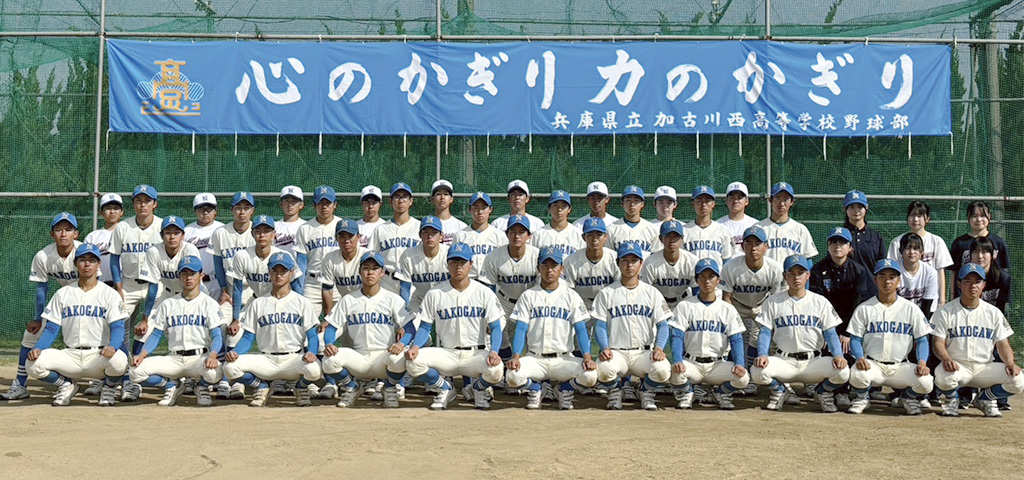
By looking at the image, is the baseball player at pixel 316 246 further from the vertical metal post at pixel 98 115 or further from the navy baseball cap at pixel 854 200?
the navy baseball cap at pixel 854 200

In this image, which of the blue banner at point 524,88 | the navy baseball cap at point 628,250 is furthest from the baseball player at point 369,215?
the navy baseball cap at point 628,250

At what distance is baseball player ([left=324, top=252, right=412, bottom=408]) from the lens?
6.74m

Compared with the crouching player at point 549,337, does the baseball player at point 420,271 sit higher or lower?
higher

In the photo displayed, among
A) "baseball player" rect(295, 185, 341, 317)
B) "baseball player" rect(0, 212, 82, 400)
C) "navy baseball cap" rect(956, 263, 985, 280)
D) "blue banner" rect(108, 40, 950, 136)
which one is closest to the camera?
"navy baseball cap" rect(956, 263, 985, 280)

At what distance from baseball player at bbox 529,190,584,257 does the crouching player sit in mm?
685

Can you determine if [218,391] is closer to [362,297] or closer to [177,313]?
[177,313]

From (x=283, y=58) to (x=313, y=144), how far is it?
85 centimetres

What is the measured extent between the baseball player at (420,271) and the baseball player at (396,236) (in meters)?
0.13

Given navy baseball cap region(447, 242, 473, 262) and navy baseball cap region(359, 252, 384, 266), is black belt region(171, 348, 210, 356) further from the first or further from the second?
navy baseball cap region(447, 242, 473, 262)

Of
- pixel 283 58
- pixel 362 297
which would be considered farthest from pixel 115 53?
pixel 362 297

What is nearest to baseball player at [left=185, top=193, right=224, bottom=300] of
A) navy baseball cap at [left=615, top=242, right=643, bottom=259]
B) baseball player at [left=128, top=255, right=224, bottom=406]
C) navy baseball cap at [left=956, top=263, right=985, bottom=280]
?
baseball player at [left=128, top=255, right=224, bottom=406]

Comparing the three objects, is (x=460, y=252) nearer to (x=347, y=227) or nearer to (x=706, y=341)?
(x=347, y=227)

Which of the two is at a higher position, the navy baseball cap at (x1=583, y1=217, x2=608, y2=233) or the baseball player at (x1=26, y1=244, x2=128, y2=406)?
the navy baseball cap at (x1=583, y1=217, x2=608, y2=233)

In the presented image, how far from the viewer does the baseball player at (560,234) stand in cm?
762
